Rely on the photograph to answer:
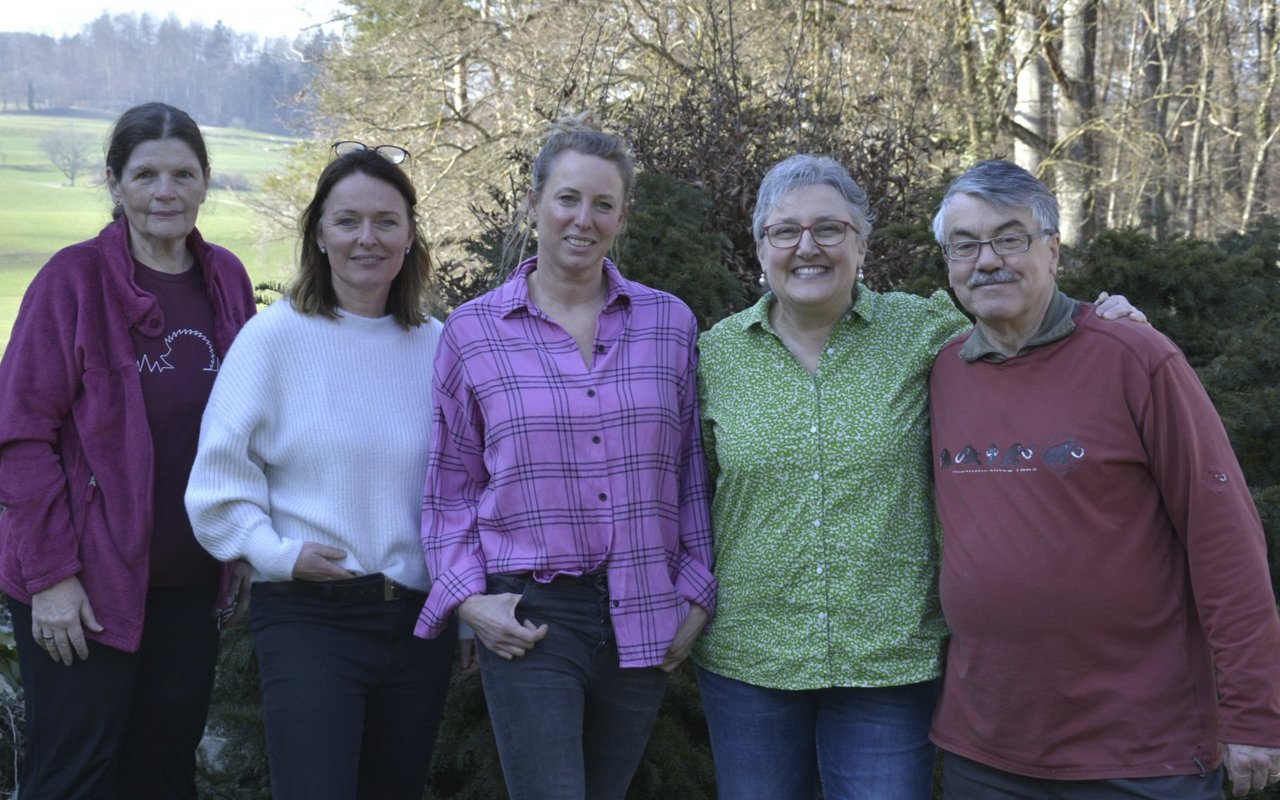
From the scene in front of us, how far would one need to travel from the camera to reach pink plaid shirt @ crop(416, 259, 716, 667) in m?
2.76

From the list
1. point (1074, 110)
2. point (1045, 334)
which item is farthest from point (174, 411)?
point (1074, 110)

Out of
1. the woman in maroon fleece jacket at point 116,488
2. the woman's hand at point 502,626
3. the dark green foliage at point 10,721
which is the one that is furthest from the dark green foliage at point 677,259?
the dark green foliage at point 10,721

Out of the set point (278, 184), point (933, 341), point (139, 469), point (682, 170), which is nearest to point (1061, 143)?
point (682, 170)

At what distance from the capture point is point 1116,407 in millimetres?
2428

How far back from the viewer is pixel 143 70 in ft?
97.9

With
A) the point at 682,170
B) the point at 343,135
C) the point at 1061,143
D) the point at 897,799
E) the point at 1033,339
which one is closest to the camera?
the point at 1033,339

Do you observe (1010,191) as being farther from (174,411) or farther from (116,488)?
(116,488)

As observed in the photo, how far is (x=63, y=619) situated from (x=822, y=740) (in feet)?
6.48

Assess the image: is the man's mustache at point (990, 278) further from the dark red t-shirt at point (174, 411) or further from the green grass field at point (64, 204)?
the green grass field at point (64, 204)

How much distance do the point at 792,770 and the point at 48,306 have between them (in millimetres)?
2299

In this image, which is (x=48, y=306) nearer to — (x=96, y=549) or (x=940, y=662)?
(x=96, y=549)

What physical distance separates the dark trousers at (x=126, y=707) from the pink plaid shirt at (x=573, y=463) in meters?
0.80

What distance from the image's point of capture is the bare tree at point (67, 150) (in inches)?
740

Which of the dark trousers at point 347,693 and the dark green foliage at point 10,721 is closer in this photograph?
the dark trousers at point 347,693
